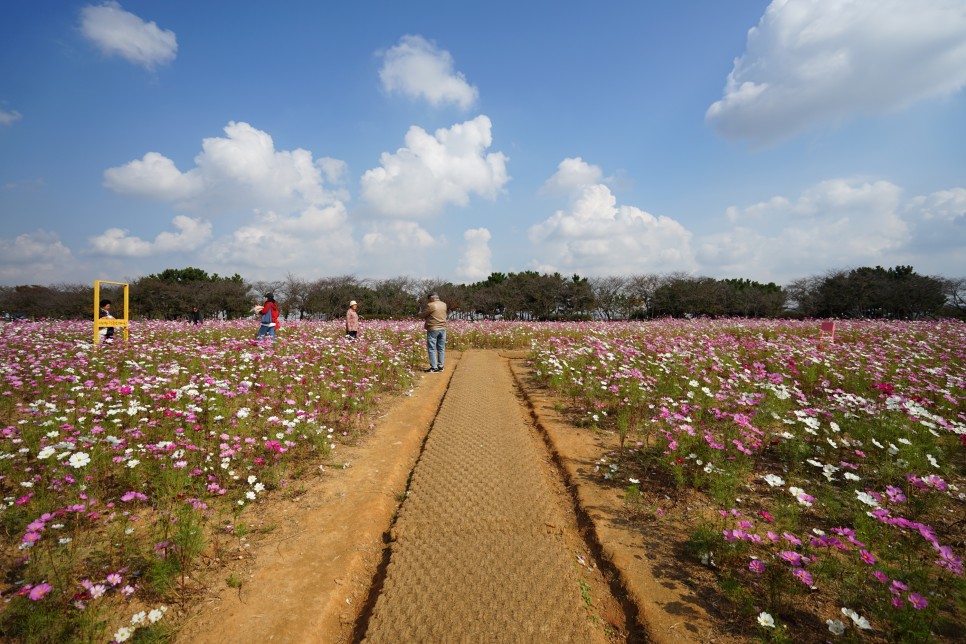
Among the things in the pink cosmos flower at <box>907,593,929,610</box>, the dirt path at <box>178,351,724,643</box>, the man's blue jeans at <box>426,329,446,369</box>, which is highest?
the man's blue jeans at <box>426,329,446,369</box>

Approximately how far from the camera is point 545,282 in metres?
41.5

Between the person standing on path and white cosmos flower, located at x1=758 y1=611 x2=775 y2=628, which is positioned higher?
the person standing on path

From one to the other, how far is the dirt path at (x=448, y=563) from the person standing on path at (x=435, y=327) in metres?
5.19

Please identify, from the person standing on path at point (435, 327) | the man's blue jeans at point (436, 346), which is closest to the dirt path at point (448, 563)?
the person standing on path at point (435, 327)

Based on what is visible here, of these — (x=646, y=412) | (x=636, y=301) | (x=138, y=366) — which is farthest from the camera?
(x=636, y=301)

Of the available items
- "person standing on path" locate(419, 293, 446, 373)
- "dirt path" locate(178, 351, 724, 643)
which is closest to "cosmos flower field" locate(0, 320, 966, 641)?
"dirt path" locate(178, 351, 724, 643)

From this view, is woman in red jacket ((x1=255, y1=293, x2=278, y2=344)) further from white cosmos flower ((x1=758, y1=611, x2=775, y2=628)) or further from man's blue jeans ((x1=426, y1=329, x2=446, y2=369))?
white cosmos flower ((x1=758, y1=611, x2=775, y2=628))

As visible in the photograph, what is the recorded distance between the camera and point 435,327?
965cm

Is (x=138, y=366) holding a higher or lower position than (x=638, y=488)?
higher

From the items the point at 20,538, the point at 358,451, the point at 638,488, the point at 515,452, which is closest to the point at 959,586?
the point at 638,488

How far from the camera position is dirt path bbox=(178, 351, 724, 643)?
6.88 ft

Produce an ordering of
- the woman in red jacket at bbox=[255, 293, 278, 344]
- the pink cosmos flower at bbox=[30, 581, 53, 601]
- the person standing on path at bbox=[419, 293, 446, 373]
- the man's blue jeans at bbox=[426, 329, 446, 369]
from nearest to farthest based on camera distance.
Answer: the pink cosmos flower at bbox=[30, 581, 53, 601] < the person standing on path at bbox=[419, 293, 446, 373] < the man's blue jeans at bbox=[426, 329, 446, 369] < the woman in red jacket at bbox=[255, 293, 278, 344]

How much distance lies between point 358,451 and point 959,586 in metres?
5.23

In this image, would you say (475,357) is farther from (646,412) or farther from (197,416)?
(197,416)
